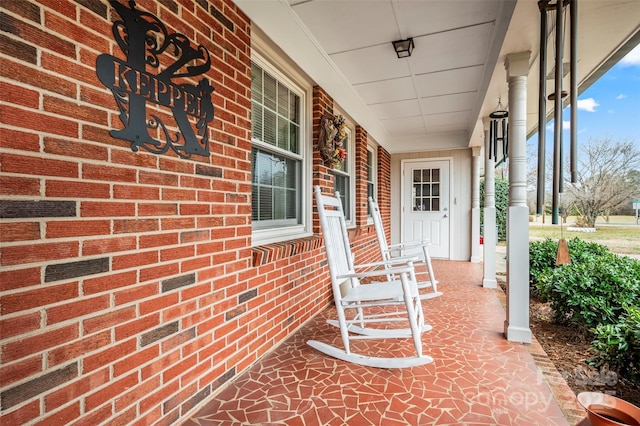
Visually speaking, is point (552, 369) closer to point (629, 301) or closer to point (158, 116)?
point (629, 301)

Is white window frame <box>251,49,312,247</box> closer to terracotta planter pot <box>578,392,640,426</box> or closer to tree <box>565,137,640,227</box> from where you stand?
terracotta planter pot <box>578,392,640,426</box>

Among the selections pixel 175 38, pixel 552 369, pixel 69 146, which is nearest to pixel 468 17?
pixel 175 38

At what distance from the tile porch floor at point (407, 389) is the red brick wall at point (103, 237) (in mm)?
221

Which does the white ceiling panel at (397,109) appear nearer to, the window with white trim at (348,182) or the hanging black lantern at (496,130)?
the window with white trim at (348,182)

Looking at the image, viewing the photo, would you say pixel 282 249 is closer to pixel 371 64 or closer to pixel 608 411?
pixel 608 411

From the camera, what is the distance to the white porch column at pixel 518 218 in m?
2.35

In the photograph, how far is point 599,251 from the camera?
145 inches

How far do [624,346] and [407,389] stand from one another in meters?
1.14

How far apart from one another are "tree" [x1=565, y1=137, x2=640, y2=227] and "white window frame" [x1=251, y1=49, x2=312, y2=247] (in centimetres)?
421

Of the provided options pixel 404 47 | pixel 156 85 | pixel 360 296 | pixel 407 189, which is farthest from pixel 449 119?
pixel 156 85

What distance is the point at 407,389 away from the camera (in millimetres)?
1677

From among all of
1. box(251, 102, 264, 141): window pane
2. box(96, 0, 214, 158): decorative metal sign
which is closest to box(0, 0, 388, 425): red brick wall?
box(96, 0, 214, 158): decorative metal sign

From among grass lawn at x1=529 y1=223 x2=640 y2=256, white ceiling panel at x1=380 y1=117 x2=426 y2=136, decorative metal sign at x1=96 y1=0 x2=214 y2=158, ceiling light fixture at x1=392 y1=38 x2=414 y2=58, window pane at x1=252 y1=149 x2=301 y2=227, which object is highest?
white ceiling panel at x1=380 y1=117 x2=426 y2=136

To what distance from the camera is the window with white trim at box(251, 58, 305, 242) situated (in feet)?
7.52
